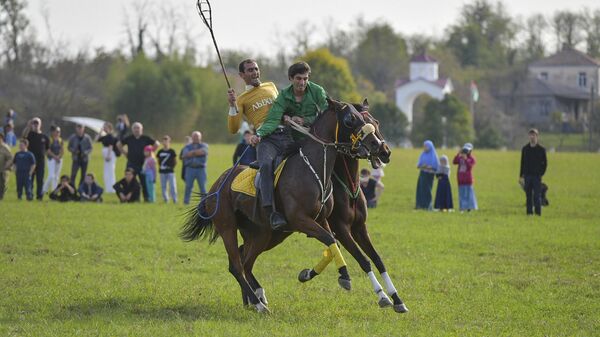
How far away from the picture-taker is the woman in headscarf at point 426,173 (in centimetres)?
2923

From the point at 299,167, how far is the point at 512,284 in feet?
13.6

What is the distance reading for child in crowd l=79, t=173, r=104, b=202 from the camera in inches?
1147

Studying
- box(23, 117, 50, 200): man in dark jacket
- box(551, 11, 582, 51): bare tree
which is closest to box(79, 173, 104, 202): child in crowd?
box(23, 117, 50, 200): man in dark jacket

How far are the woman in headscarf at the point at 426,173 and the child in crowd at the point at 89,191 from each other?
8786 mm

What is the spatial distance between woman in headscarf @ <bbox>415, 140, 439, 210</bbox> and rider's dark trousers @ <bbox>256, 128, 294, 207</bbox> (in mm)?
16743

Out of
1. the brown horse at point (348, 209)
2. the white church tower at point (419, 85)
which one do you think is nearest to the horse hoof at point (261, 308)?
the brown horse at point (348, 209)

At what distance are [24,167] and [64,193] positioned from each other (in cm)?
130

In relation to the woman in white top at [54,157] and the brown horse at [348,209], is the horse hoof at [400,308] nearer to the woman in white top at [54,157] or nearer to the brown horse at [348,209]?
the brown horse at [348,209]

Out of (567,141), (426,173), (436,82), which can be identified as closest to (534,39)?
(436,82)

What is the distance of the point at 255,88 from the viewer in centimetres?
1296

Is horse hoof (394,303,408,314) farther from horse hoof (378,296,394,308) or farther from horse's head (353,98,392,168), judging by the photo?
horse's head (353,98,392,168)

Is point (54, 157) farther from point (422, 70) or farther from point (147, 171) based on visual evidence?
point (422, 70)

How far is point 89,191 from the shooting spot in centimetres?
2930

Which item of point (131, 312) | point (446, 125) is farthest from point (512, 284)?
point (446, 125)
